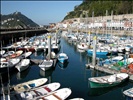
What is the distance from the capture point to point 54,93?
18062 mm

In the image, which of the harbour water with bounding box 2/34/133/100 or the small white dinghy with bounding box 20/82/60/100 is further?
the harbour water with bounding box 2/34/133/100

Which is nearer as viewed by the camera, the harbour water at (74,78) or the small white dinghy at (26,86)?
the small white dinghy at (26,86)

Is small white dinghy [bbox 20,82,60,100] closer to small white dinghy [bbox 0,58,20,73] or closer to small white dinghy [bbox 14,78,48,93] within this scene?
small white dinghy [bbox 14,78,48,93]

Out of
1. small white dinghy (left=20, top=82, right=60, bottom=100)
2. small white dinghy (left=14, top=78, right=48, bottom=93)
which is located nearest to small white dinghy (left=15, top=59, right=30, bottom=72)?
small white dinghy (left=14, top=78, right=48, bottom=93)

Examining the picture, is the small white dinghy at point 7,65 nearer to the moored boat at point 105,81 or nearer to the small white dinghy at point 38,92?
the small white dinghy at point 38,92

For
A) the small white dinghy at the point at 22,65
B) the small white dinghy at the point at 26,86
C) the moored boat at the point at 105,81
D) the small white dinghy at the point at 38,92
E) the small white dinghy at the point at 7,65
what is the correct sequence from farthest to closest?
the small white dinghy at the point at 22,65 → the small white dinghy at the point at 7,65 → the moored boat at the point at 105,81 → the small white dinghy at the point at 26,86 → the small white dinghy at the point at 38,92

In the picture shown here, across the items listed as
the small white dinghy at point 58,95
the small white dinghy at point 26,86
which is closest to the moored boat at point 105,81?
the small white dinghy at point 58,95

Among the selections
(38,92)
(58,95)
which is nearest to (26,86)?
(38,92)

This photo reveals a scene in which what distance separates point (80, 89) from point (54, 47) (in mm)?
24731

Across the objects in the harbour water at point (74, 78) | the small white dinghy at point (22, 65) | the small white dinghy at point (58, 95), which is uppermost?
the small white dinghy at point (22, 65)

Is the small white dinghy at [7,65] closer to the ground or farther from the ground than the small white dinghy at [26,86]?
farther from the ground

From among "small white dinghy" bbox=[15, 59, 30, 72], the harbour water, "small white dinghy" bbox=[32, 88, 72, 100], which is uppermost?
"small white dinghy" bbox=[15, 59, 30, 72]

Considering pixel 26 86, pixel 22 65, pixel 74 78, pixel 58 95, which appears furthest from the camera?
pixel 22 65

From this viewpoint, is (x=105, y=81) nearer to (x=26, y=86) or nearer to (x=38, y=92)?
(x=38, y=92)
